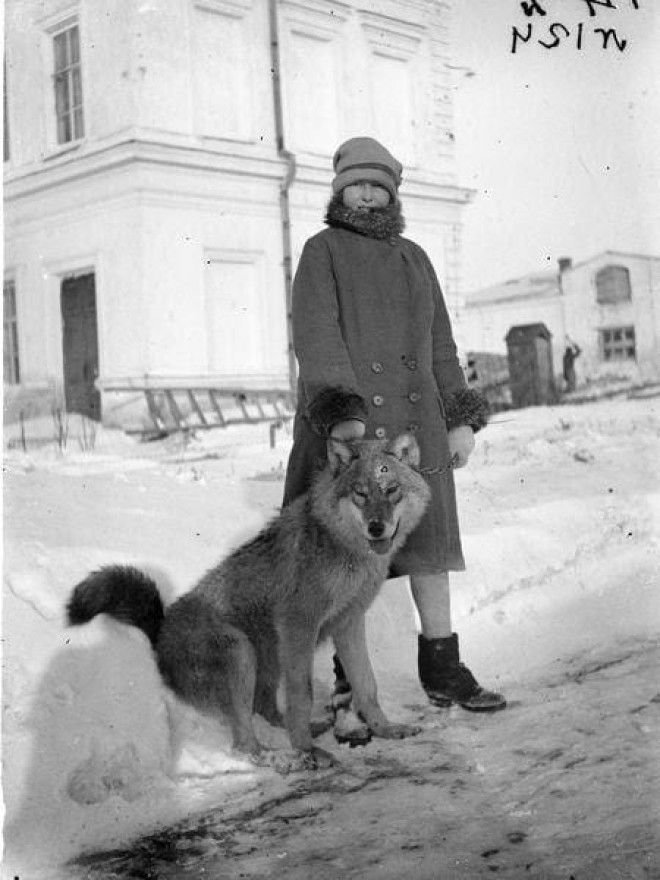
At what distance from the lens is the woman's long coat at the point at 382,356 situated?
3494 mm

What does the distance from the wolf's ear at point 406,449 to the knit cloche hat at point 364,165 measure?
114 centimetres

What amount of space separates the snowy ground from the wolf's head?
863mm

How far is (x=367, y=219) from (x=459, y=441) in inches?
43.6

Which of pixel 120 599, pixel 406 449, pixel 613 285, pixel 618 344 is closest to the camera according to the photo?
pixel 120 599

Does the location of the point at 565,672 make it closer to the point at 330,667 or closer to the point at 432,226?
the point at 330,667

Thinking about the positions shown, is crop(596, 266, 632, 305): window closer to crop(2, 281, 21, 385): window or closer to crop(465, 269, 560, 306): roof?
crop(465, 269, 560, 306): roof

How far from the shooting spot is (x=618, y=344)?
17.7 ft

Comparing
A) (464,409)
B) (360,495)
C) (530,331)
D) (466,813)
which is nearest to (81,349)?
(360,495)

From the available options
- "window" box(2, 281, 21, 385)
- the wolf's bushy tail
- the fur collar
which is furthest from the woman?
"window" box(2, 281, 21, 385)

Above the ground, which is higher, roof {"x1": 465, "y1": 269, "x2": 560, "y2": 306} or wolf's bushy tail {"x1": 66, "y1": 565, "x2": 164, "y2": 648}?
roof {"x1": 465, "y1": 269, "x2": 560, "y2": 306}

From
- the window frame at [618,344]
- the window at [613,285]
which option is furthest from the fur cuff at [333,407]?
the window frame at [618,344]

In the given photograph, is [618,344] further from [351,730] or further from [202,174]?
[351,730]

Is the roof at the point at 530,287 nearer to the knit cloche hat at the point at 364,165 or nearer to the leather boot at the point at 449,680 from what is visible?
the knit cloche hat at the point at 364,165

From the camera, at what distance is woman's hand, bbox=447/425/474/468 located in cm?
383
